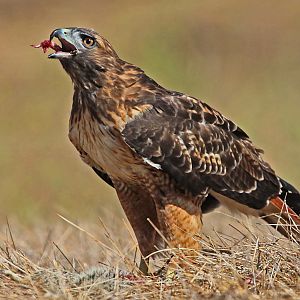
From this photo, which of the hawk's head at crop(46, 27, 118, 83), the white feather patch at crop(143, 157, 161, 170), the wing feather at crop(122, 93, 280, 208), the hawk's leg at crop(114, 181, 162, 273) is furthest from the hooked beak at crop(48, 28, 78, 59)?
the hawk's leg at crop(114, 181, 162, 273)

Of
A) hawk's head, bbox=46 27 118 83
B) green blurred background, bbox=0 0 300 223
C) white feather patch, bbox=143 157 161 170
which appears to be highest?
hawk's head, bbox=46 27 118 83

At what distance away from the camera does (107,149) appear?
5.75 m

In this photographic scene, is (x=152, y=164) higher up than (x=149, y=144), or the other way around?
(x=149, y=144)

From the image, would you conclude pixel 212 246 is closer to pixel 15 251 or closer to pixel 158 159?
pixel 158 159

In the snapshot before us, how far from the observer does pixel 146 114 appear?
19.3ft

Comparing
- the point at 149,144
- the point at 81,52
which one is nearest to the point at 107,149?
the point at 149,144

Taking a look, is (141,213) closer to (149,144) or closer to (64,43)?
(149,144)

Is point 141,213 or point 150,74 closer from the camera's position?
point 141,213

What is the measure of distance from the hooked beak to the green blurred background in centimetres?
597

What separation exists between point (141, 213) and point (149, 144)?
2.06 feet

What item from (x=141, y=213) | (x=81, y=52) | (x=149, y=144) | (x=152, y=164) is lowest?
(x=141, y=213)

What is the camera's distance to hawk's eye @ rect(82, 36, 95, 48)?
5.83m

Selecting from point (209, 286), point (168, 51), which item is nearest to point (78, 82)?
point (209, 286)

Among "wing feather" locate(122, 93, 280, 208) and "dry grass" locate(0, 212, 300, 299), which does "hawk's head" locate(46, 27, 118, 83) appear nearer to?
"wing feather" locate(122, 93, 280, 208)
